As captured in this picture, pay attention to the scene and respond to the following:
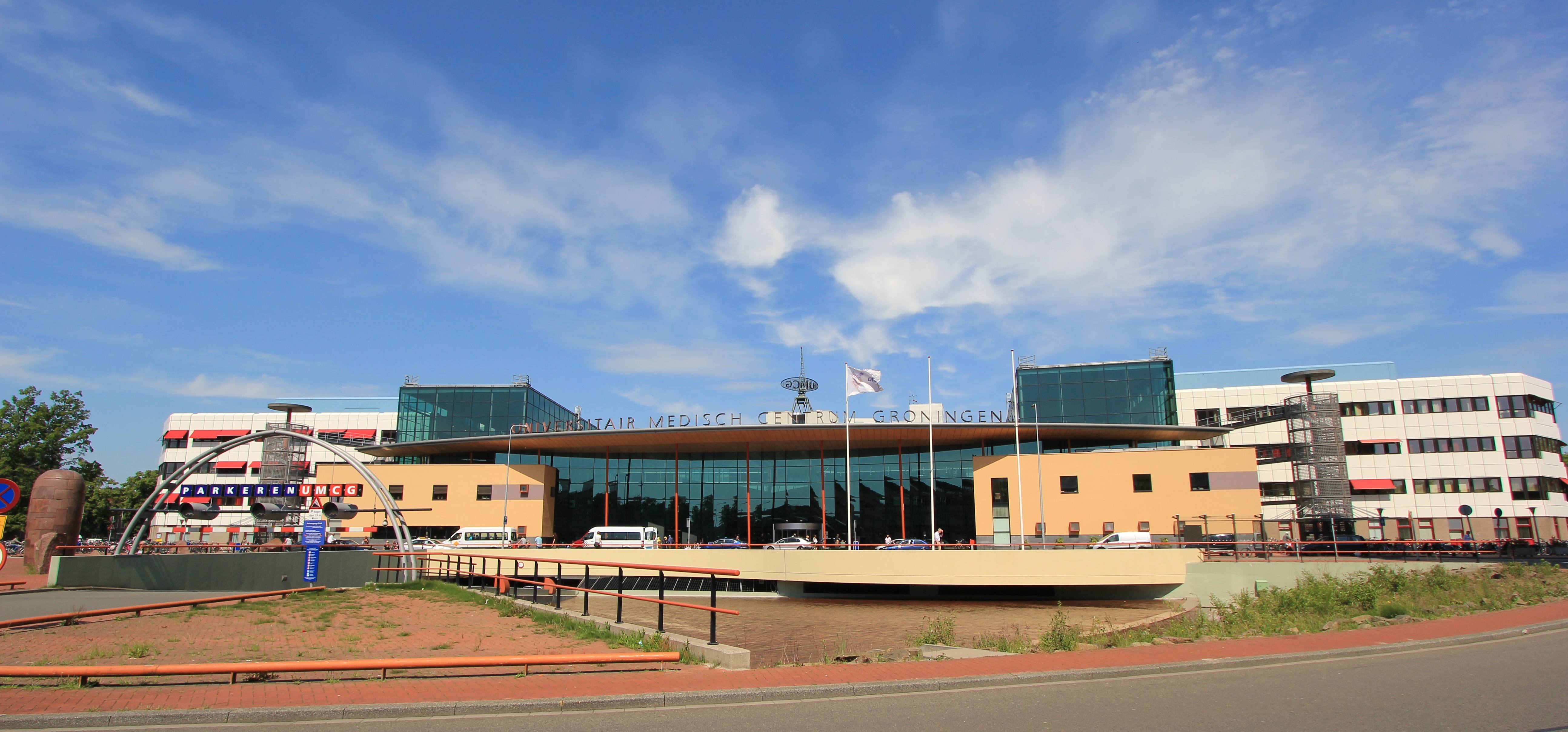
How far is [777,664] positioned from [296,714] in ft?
24.0

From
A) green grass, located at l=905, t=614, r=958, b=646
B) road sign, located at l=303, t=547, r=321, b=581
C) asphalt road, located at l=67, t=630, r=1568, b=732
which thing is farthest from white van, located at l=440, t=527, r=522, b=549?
asphalt road, located at l=67, t=630, r=1568, b=732

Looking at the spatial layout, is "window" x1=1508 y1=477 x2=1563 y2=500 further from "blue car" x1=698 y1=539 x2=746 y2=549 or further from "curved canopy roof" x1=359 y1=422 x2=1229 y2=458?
"blue car" x1=698 y1=539 x2=746 y2=549

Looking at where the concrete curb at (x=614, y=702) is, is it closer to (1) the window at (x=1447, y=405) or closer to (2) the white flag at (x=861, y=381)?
(2) the white flag at (x=861, y=381)

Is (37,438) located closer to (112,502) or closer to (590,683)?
(112,502)

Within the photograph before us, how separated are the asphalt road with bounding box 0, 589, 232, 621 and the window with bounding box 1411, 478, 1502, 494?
2783 inches

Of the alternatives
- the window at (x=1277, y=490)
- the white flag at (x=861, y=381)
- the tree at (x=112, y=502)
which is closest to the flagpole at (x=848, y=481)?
the white flag at (x=861, y=381)

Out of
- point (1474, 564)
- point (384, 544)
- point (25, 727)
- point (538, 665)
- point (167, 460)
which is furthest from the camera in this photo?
point (167, 460)

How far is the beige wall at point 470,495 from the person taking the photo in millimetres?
50500

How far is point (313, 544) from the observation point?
89.1ft

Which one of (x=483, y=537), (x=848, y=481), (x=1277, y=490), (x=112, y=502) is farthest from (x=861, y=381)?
(x=112, y=502)

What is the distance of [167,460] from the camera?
7375 centimetres

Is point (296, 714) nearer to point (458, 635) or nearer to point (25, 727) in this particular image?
point (25, 727)

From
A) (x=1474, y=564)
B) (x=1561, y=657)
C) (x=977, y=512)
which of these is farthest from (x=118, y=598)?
(x=1474, y=564)

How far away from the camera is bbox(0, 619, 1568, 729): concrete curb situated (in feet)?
24.3
